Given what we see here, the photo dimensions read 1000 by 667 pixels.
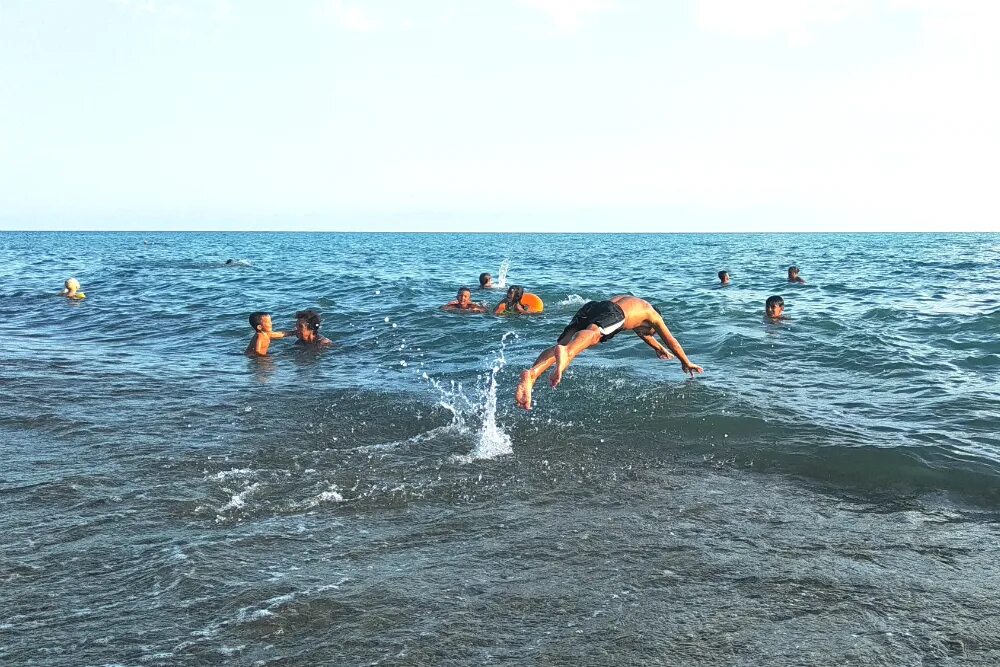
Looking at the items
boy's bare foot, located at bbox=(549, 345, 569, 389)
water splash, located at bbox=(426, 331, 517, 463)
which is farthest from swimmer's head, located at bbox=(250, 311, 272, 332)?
boy's bare foot, located at bbox=(549, 345, 569, 389)

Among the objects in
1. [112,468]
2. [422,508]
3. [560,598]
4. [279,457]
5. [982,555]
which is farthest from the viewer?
[279,457]

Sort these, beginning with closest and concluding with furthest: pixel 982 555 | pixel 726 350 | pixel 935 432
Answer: pixel 982 555
pixel 935 432
pixel 726 350

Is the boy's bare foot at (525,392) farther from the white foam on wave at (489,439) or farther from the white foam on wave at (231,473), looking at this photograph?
the white foam on wave at (231,473)

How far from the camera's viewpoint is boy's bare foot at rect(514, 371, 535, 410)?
267 inches

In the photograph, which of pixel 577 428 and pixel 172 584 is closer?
pixel 172 584

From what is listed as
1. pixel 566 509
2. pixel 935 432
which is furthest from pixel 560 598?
pixel 935 432

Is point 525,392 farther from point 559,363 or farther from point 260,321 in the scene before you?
point 260,321

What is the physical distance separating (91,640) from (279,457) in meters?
3.60

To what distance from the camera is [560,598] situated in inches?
194

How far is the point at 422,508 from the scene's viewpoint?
6473mm

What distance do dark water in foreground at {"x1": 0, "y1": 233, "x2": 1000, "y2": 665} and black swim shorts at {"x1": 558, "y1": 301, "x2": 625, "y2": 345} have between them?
1.34 metres

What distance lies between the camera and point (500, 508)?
648 centimetres

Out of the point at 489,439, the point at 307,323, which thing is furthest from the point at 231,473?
the point at 307,323

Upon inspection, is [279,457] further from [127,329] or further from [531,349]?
[127,329]
